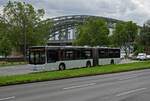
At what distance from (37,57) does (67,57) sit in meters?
4.33

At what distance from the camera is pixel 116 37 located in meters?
112

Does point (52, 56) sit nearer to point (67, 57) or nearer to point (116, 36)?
point (67, 57)

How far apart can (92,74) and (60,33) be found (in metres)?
139

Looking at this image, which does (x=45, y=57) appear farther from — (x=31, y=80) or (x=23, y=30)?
(x=23, y=30)

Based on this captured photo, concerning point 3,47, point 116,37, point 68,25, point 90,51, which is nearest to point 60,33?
point 68,25

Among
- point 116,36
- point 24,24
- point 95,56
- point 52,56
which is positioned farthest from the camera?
point 116,36

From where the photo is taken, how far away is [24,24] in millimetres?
76062

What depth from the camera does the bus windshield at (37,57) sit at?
38.0 meters

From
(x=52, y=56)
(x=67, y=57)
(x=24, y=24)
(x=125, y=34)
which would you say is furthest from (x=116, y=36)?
(x=52, y=56)

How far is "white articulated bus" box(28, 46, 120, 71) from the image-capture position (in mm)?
38156

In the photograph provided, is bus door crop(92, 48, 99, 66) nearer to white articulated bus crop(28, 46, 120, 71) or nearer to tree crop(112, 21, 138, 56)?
white articulated bus crop(28, 46, 120, 71)

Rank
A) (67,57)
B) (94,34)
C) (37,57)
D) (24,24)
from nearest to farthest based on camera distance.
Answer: (37,57) → (67,57) → (24,24) → (94,34)

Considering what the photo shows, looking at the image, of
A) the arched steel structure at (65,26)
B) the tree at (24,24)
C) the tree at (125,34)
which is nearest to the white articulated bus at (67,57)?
the tree at (24,24)

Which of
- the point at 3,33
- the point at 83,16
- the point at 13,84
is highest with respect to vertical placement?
the point at 83,16
